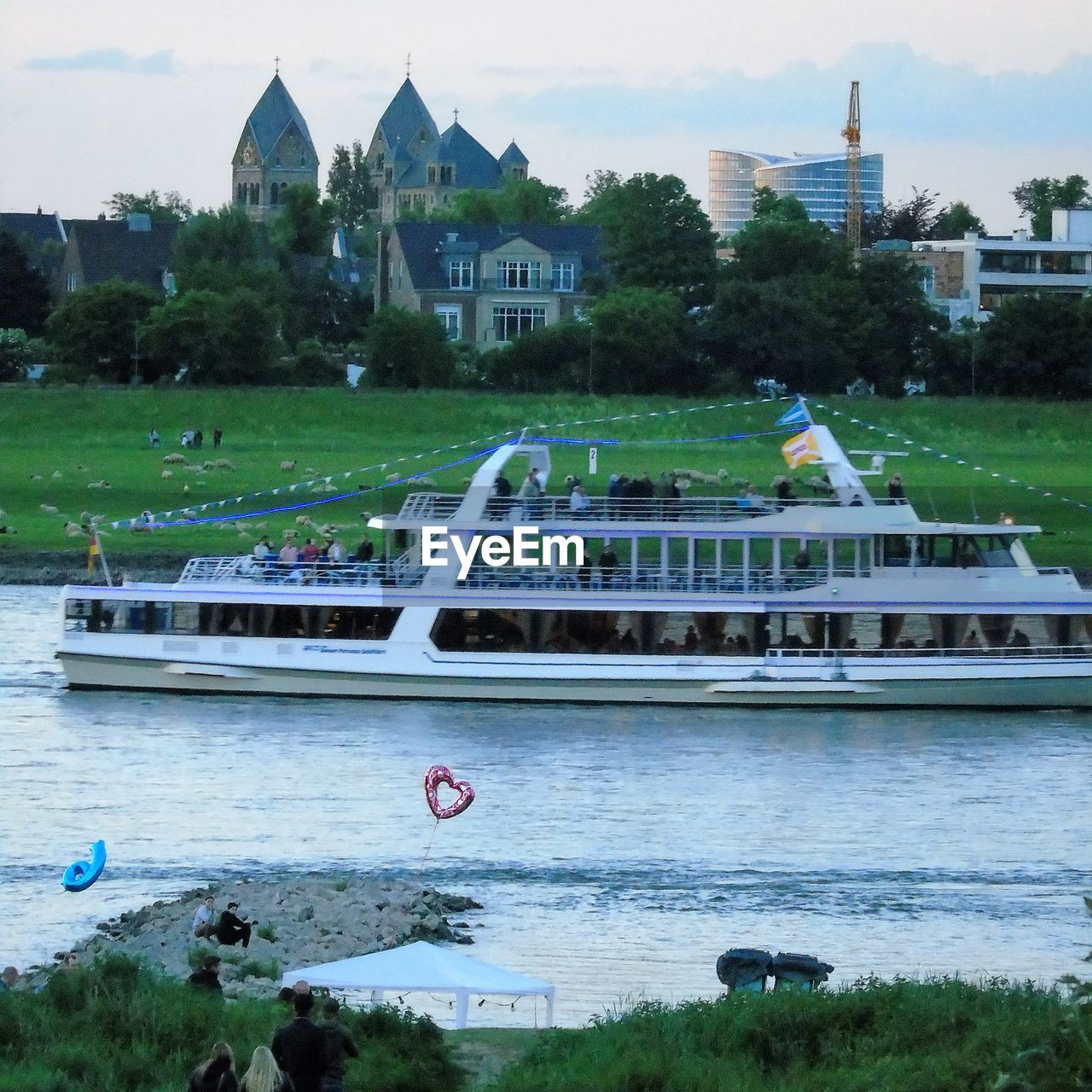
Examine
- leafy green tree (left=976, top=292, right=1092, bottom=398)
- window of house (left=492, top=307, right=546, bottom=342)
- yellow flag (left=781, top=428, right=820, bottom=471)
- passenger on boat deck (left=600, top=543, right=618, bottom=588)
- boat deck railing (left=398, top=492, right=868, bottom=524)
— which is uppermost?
window of house (left=492, top=307, right=546, bottom=342)

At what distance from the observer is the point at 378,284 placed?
5148 inches

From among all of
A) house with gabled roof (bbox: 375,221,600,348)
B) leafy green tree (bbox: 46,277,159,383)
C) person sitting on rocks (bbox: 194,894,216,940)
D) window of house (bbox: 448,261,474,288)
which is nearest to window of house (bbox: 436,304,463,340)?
house with gabled roof (bbox: 375,221,600,348)

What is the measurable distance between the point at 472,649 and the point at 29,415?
157 ft

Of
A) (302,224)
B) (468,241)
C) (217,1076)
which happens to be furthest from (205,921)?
(302,224)

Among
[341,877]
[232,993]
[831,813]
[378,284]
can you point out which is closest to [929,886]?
[831,813]

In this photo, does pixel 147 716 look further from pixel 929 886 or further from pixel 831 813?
pixel 929 886

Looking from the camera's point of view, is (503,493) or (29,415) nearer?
(503,493)

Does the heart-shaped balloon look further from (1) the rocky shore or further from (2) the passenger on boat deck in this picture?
(2) the passenger on boat deck

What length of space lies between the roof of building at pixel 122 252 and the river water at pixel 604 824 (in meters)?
94.2

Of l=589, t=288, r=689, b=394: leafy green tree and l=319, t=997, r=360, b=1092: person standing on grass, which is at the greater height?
l=589, t=288, r=689, b=394: leafy green tree

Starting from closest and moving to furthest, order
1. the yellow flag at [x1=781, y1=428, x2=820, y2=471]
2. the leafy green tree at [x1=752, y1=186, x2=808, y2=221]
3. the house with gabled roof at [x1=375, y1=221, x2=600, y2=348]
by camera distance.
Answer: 1. the yellow flag at [x1=781, y1=428, x2=820, y2=471]
2. the house with gabled roof at [x1=375, y1=221, x2=600, y2=348]
3. the leafy green tree at [x1=752, y1=186, x2=808, y2=221]

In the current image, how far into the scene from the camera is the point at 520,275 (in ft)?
410

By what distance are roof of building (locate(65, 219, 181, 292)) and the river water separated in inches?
3707

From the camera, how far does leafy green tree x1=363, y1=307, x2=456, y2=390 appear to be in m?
98.7
